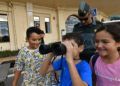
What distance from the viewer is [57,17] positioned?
78.0 ft

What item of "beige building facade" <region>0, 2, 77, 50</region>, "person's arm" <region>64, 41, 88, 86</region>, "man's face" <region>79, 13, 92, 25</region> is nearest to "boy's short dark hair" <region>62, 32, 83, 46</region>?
"person's arm" <region>64, 41, 88, 86</region>

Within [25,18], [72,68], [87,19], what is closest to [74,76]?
[72,68]

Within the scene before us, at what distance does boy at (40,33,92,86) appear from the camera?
249 centimetres

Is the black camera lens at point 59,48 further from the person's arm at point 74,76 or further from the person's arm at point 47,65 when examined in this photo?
the person's arm at point 47,65

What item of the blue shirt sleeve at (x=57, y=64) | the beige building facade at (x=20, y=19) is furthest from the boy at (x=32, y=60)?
the beige building facade at (x=20, y=19)

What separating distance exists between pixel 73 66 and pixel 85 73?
146mm

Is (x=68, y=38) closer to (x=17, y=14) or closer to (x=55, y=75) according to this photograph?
(x=55, y=75)

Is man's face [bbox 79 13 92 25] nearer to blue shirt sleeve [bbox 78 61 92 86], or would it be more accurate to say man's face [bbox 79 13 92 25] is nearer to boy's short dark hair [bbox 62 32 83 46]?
boy's short dark hair [bbox 62 32 83 46]

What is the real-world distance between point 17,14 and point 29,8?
1.20 m

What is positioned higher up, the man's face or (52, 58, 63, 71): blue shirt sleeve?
the man's face

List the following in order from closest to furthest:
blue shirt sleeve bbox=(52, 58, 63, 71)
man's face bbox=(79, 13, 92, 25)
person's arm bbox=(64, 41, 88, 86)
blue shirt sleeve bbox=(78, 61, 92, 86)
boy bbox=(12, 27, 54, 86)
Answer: person's arm bbox=(64, 41, 88, 86) < blue shirt sleeve bbox=(78, 61, 92, 86) < blue shirt sleeve bbox=(52, 58, 63, 71) < boy bbox=(12, 27, 54, 86) < man's face bbox=(79, 13, 92, 25)

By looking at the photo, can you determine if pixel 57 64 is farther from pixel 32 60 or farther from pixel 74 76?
pixel 32 60

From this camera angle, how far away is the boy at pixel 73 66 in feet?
8.18

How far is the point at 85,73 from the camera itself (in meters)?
2.60
